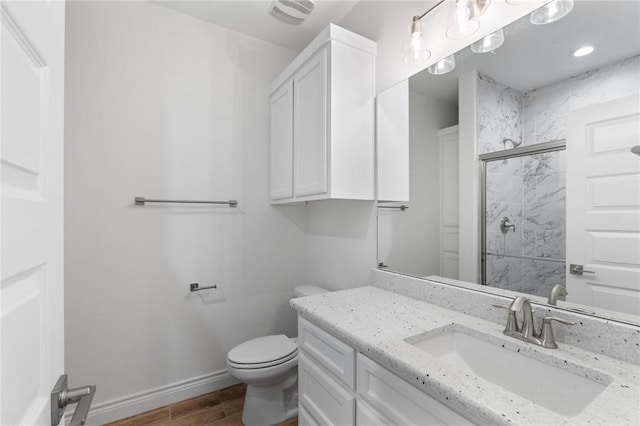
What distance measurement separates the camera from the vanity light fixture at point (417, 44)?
1441mm

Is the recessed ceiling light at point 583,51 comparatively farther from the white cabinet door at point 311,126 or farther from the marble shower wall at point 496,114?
the white cabinet door at point 311,126

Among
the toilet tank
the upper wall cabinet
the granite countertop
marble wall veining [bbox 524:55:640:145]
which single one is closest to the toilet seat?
the toilet tank

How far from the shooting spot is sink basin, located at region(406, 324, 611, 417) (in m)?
0.78

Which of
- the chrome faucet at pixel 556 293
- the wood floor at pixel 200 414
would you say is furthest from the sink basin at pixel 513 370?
the wood floor at pixel 200 414

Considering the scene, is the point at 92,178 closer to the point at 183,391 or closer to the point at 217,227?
the point at 217,227

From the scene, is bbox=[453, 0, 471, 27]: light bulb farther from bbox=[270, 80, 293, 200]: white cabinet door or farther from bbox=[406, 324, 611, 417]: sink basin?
bbox=[406, 324, 611, 417]: sink basin

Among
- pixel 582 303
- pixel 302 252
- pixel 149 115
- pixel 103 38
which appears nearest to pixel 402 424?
pixel 582 303

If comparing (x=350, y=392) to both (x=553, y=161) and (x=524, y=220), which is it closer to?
(x=524, y=220)

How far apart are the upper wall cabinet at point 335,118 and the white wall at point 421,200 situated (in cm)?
26

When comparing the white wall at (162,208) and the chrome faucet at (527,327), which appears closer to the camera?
the chrome faucet at (527,327)

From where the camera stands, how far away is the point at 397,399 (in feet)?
2.87

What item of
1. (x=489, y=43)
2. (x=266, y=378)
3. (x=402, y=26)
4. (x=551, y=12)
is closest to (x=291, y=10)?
(x=402, y=26)

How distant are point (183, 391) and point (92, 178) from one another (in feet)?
4.93

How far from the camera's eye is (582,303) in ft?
3.18
